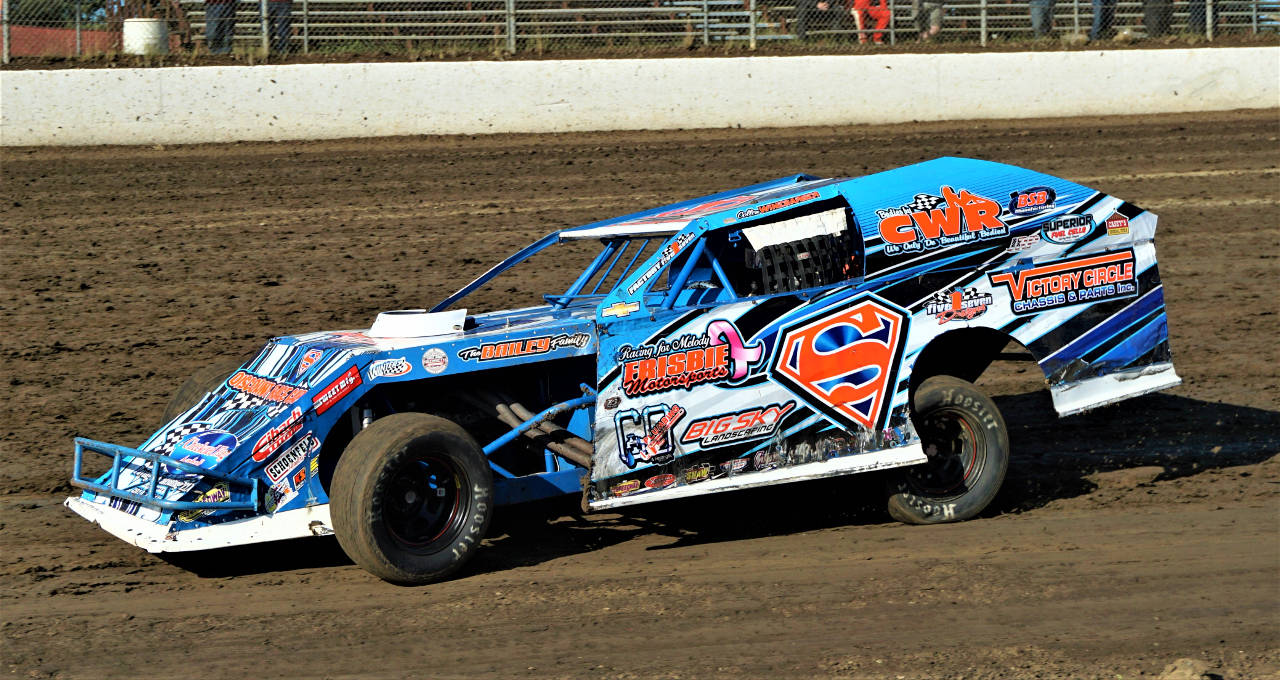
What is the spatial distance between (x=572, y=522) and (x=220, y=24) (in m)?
10.8

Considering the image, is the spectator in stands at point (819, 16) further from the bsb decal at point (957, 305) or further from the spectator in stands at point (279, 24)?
the bsb decal at point (957, 305)

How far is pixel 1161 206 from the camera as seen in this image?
41.0ft

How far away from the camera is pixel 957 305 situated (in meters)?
6.20

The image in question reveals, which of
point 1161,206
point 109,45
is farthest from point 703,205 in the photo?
point 109,45

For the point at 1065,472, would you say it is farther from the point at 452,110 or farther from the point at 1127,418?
the point at 452,110

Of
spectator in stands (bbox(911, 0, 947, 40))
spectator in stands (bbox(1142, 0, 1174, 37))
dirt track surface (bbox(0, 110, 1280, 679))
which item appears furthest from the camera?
spectator in stands (bbox(1142, 0, 1174, 37))

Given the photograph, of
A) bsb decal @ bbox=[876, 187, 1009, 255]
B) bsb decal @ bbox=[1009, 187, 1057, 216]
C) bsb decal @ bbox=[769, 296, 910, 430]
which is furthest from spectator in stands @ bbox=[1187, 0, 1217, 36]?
bsb decal @ bbox=[769, 296, 910, 430]

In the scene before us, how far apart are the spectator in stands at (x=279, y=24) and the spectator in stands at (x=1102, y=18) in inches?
387

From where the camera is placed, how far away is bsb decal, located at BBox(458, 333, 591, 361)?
578 centimetres

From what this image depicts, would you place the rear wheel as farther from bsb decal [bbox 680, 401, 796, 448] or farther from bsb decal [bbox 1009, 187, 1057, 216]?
bsb decal [bbox 1009, 187, 1057, 216]

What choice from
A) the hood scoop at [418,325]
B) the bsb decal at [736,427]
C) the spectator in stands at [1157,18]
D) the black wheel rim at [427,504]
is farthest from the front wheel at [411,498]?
the spectator in stands at [1157,18]

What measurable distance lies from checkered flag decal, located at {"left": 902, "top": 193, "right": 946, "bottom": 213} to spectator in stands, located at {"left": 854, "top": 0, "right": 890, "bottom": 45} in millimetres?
10937

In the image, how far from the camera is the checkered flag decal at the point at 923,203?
6.20 m

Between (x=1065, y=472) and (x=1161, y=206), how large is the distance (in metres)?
6.19
